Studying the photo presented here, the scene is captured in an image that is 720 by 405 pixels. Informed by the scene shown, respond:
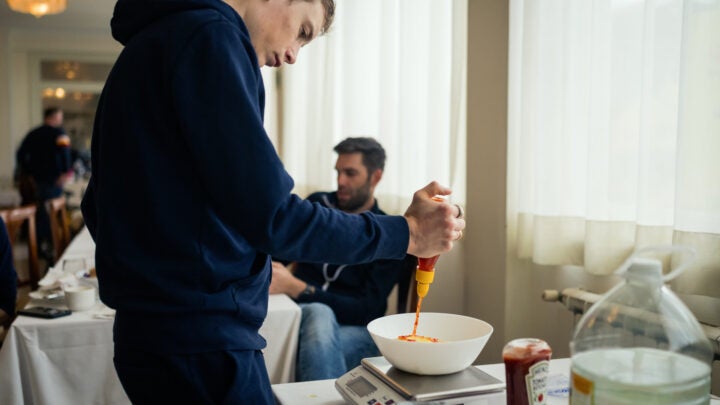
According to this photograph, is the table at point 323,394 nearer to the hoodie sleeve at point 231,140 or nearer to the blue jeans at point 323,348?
the hoodie sleeve at point 231,140

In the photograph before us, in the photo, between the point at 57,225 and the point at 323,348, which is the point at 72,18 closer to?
the point at 57,225

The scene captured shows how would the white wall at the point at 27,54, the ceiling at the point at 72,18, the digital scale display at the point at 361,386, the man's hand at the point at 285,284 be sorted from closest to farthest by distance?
1. the digital scale display at the point at 361,386
2. the man's hand at the point at 285,284
3. the ceiling at the point at 72,18
4. the white wall at the point at 27,54

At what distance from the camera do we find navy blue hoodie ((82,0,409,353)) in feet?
2.70

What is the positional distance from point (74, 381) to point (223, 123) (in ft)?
4.08

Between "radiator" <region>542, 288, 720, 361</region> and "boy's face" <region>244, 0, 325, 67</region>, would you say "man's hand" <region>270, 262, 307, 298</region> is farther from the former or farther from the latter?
"boy's face" <region>244, 0, 325, 67</region>

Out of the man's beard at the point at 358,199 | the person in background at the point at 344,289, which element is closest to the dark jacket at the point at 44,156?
the person in background at the point at 344,289

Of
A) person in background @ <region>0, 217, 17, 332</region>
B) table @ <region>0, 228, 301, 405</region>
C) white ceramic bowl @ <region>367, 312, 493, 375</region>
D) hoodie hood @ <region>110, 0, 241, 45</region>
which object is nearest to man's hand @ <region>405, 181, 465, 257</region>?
white ceramic bowl @ <region>367, 312, 493, 375</region>

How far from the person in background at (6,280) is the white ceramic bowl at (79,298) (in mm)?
722

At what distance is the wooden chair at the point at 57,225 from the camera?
4023mm

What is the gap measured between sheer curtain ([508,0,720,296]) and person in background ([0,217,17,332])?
1.84 meters

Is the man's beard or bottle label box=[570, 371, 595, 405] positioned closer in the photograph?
bottle label box=[570, 371, 595, 405]

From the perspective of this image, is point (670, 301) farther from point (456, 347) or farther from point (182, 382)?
point (182, 382)

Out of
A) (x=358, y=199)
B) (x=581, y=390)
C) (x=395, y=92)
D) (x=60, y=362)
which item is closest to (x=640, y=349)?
(x=581, y=390)

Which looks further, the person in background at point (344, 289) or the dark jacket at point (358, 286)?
the dark jacket at point (358, 286)
